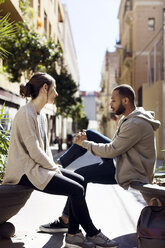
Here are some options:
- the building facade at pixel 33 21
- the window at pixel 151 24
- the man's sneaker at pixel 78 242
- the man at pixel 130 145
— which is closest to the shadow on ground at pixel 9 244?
the man's sneaker at pixel 78 242

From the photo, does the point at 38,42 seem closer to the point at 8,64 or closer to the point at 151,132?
the point at 8,64

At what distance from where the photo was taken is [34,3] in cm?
2222

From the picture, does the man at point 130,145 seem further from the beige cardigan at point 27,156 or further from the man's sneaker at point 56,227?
the man's sneaker at point 56,227

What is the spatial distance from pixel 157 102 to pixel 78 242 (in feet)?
54.1

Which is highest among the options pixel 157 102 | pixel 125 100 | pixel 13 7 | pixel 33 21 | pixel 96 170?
pixel 33 21

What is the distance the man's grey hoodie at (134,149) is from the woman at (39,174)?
400 mm

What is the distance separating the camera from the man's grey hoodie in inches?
141

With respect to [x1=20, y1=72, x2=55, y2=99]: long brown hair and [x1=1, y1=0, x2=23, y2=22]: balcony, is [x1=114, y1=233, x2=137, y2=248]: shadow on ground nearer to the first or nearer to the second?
[x1=20, y1=72, x2=55, y2=99]: long brown hair

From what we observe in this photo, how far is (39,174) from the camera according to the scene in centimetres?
347

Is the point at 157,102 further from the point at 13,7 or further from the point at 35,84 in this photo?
the point at 35,84

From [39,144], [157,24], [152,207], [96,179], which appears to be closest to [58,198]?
[96,179]

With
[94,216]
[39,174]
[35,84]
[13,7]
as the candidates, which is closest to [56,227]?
[39,174]

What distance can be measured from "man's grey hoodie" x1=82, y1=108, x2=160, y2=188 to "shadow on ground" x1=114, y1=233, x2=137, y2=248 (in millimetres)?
669

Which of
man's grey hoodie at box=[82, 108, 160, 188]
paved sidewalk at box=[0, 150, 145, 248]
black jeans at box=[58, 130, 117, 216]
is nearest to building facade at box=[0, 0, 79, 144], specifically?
paved sidewalk at box=[0, 150, 145, 248]
